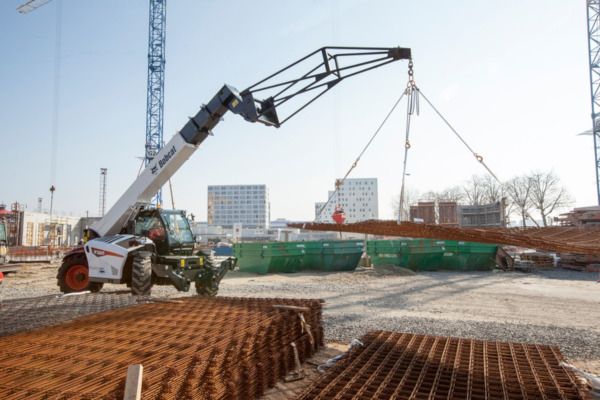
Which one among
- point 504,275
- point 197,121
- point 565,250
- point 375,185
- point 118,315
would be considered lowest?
point 504,275

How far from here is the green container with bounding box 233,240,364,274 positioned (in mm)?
19281

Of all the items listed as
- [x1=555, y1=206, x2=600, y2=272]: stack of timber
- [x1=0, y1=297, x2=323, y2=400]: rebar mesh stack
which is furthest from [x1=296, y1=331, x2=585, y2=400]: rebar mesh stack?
[x1=555, y1=206, x2=600, y2=272]: stack of timber

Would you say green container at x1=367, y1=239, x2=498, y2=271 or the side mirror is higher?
the side mirror

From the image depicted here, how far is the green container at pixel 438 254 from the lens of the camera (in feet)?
65.2

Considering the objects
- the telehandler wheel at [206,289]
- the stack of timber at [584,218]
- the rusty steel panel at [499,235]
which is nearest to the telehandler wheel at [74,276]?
the telehandler wheel at [206,289]

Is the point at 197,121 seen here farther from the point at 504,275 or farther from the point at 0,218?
the point at 504,275

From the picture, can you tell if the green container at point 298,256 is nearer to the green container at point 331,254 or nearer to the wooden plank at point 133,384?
the green container at point 331,254

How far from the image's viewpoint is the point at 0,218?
17.5m

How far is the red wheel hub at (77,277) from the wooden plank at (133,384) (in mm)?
8646

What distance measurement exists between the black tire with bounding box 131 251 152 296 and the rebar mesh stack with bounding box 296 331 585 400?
18.3 feet

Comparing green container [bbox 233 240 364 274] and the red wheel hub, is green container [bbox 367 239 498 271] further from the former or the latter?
the red wheel hub

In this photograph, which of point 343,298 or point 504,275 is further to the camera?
point 504,275

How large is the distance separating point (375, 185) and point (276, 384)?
456ft

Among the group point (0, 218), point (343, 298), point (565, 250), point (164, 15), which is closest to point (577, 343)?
point (565, 250)
